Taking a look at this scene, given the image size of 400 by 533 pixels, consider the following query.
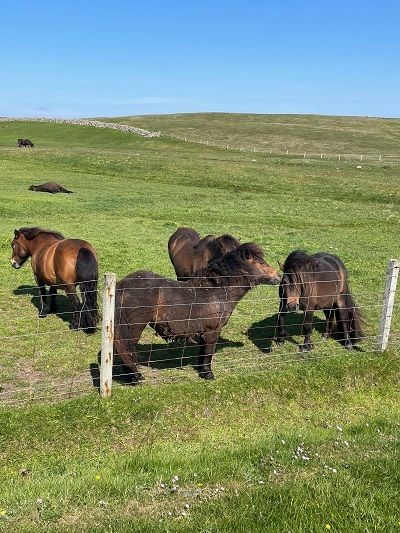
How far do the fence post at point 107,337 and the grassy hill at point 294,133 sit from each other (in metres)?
64.4

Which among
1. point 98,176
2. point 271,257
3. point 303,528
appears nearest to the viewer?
point 303,528

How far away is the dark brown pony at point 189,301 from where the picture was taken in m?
7.57

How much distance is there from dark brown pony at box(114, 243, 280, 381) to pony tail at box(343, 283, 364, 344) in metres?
2.11

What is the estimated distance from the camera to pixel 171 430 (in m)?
6.70

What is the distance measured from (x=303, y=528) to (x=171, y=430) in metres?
2.81

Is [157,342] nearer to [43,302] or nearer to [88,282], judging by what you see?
[88,282]

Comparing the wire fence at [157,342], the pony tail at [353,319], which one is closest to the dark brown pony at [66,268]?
the wire fence at [157,342]

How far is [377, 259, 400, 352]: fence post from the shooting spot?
347 inches

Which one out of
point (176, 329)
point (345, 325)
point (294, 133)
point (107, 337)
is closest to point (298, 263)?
point (345, 325)

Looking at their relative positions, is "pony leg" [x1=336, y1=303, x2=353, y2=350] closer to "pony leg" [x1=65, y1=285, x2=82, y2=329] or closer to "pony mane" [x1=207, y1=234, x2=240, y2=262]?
"pony mane" [x1=207, y1=234, x2=240, y2=262]

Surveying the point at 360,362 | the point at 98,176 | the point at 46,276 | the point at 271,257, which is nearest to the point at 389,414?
the point at 360,362

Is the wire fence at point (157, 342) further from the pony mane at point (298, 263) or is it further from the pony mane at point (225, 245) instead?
the pony mane at point (225, 245)

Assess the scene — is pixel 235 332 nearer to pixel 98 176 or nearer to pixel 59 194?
pixel 59 194

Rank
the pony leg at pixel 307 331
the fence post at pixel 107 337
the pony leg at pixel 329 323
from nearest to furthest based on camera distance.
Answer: the fence post at pixel 107 337 < the pony leg at pixel 307 331 < the pony leg at pixel 329 323
